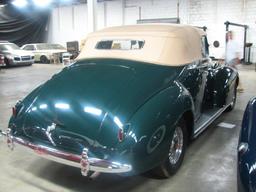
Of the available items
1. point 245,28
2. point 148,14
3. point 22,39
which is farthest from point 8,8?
point 245,28

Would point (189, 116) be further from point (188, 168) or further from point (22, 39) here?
point (22, 39)

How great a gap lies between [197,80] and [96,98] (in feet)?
5.07

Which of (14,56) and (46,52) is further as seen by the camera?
(46,52)

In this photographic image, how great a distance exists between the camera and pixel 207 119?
436 centimetres

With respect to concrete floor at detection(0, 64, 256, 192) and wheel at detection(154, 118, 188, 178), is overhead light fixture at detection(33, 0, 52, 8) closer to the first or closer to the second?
concrete floor at detection(0, 64, 256, 192)

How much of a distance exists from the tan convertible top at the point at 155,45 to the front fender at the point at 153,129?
0.65 m

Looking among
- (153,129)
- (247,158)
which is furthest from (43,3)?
(247,158)

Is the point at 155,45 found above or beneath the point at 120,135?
above

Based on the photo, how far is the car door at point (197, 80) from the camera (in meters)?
3.79

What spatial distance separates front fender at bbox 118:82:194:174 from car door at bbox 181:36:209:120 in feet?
1.90

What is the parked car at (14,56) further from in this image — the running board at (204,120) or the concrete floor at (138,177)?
the running board at (204,120)

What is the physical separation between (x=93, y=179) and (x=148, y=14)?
54.6 feet

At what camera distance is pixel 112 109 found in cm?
293

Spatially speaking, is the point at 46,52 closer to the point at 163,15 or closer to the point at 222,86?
the point at 163,15
